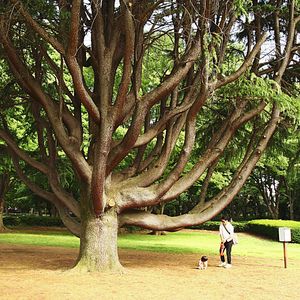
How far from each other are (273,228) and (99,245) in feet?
65.2

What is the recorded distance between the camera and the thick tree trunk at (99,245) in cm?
1004

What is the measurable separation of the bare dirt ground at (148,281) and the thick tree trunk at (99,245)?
386 mm

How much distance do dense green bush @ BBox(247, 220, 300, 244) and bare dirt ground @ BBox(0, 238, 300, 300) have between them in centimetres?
1340

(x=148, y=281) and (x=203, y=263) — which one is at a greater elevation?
(x=203, y=263)

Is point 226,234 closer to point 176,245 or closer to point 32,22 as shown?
point 32,22

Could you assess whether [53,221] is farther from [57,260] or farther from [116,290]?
[116,290]

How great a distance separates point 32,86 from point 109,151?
7.39 ft

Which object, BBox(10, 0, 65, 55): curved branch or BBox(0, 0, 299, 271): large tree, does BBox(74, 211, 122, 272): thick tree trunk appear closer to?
BBox(0, 0, 299, 271): large tree

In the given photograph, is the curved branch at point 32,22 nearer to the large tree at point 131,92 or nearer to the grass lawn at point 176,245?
the large tree at point 131,92

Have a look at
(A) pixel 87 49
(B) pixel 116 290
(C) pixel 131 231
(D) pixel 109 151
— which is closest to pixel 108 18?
(A) pixel 87 49

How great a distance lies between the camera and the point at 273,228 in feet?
91.6

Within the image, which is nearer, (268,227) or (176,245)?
(176,245)

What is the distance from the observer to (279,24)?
12398 mm

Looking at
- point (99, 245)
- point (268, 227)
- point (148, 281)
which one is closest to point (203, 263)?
point (148, 281)
